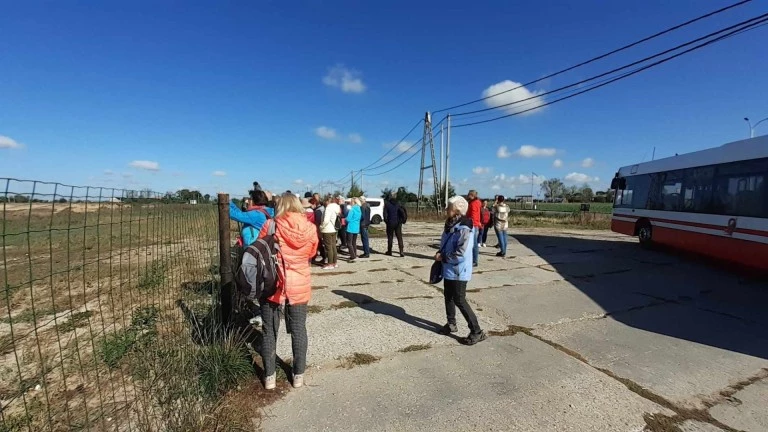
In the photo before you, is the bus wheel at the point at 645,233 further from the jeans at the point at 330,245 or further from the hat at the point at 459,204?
the hat at the point at 459,204

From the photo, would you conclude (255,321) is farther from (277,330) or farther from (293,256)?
(293,256)

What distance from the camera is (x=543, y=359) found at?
13.2 ft

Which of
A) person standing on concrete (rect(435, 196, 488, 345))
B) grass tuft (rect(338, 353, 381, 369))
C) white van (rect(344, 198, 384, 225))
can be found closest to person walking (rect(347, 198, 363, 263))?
person standing on concrete (rect(435, 196, 488, 345))

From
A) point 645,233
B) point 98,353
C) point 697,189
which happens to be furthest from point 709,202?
point 98,353

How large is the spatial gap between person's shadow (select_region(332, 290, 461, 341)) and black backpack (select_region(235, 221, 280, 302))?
7.84 feet

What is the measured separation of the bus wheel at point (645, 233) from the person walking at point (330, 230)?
31.8 ft

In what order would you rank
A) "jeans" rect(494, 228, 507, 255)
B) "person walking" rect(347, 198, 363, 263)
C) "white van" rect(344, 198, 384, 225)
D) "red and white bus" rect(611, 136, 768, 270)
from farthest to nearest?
"white van" rect(344, 198, 384, 225) < "jeans" rect(494, 228, 507, 255) < "person walking" rect(347, 198, 363, 263) < "red and white bus" rect(611, 136, 768, 270)

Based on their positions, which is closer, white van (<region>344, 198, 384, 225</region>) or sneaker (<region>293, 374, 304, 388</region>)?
sneaker (<region>293, 374, 304, 388</region>)

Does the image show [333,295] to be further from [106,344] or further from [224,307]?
[106,344]

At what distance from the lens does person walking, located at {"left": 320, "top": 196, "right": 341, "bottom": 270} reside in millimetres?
8297

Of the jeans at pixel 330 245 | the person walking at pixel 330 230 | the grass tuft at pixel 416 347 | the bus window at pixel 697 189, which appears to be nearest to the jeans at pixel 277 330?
the grass tuft at pixel 416 347

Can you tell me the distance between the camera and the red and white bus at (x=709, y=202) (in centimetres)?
755

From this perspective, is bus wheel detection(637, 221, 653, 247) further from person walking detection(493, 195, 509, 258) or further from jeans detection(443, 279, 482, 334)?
jeans detection(443, 279, 482, 334)

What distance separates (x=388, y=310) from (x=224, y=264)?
96.6 inches
